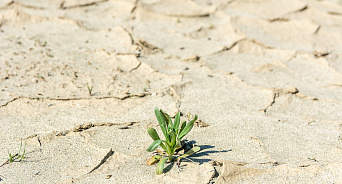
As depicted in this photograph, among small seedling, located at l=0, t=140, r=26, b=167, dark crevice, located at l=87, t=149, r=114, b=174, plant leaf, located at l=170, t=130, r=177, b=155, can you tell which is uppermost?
plant leaf, located at l=170, t=130, r=177, b=155

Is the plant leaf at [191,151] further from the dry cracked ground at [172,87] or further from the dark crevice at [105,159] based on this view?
the dark crevice at [105,159]

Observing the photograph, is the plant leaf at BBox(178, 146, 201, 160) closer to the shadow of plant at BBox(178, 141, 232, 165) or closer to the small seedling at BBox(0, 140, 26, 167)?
the shadow of plant at BBox(178, 141, 232, 165)

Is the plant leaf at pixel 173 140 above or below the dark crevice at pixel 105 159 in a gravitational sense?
above

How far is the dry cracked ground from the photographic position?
1562 millimetres

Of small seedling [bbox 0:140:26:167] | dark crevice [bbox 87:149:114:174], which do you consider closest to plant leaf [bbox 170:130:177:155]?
dark crevice [bbox 87:149:114:174]

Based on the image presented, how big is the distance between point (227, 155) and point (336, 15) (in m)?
2.71

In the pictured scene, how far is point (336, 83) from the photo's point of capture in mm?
2539

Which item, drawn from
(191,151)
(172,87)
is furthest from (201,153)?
(172,87)

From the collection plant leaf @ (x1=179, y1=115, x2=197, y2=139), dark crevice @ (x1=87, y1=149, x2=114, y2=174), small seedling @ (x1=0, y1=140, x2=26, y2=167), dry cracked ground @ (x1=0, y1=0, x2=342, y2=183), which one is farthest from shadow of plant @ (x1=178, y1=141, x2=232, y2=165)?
small seedling @ (x1=0, y1=140, x2=26, y2=167)

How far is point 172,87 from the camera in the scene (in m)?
2.21

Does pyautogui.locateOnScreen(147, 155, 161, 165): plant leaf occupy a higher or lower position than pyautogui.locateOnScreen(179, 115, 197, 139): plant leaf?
lower

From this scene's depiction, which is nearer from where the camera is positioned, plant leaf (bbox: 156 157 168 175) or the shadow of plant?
plant leaf (bbox: 156 157 168 175)

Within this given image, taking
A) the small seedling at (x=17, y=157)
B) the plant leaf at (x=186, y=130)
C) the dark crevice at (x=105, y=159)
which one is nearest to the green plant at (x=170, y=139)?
the plant leaf at (x=186, y=130)

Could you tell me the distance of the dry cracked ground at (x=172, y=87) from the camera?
1562mm
